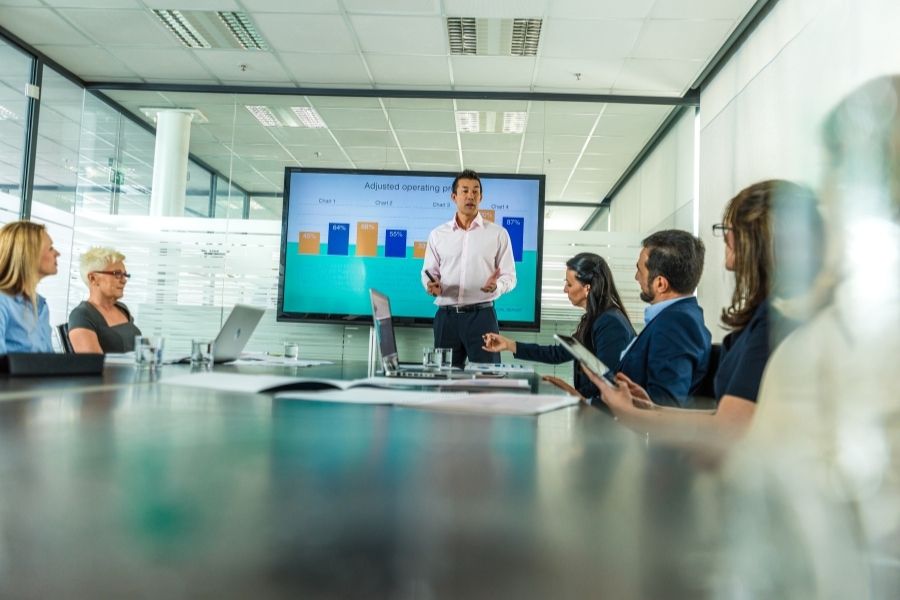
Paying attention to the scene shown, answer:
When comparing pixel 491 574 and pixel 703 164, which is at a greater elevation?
pixel 703 164

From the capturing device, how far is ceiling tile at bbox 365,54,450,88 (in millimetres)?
4723

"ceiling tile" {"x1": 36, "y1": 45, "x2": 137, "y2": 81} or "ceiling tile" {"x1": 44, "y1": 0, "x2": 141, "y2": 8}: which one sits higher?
"ceiling tile" {"x1": 44, "y1": 0, "x2": 141, "y2": 8}

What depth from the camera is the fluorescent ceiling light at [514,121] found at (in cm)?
536

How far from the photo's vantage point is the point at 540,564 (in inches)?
8.4

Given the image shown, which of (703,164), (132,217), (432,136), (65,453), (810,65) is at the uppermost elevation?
(432,136)

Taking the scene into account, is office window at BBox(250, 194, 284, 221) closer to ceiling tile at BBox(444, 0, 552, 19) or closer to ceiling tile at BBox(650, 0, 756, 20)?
ceiling tile at BBox(444, 0, 552, 19)

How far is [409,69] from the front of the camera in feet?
16.1

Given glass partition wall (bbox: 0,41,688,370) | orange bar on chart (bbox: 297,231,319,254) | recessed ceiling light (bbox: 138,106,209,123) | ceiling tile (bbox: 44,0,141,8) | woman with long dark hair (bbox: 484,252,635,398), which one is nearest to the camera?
woman with long dark hair (bbox: 484,252,635,398)

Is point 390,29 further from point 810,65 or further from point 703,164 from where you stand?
point 810,65

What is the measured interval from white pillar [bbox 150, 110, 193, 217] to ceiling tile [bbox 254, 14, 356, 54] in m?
1.45

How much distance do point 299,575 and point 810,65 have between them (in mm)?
334

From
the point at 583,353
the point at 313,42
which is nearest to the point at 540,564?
the point at 583,353

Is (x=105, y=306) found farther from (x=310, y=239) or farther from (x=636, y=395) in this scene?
(x=636, y=395)

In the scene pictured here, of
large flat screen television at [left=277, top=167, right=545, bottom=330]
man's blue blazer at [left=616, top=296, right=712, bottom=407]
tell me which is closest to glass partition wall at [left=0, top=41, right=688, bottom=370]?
large flat screen television at [left=277, top=167, right=545, bottom=330]
